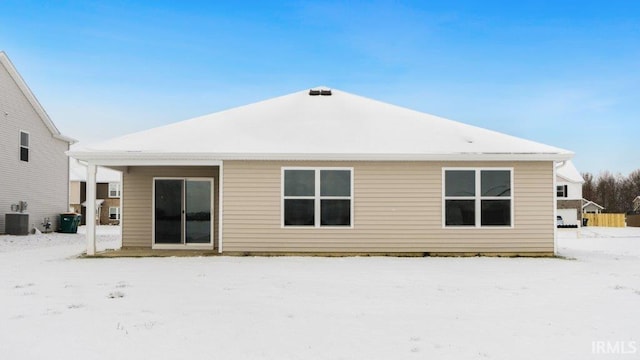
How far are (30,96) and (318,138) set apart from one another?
15.3m

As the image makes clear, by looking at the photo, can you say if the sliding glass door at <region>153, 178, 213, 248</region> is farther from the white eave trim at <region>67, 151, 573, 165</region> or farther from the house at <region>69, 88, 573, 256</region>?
the white eave trim at <region>67, 151, 573, 165</region>

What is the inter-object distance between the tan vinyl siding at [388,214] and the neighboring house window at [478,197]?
0.17 m

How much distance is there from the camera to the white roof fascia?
21.7m

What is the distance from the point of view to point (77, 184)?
137ft

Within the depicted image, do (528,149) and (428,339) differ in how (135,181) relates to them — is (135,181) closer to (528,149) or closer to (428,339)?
(528,149)

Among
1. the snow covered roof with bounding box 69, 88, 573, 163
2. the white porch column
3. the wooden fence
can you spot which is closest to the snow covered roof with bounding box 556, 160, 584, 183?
the wooden fence

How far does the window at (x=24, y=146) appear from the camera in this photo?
74.8 feet

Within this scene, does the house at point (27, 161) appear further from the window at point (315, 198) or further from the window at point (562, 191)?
the window at point (562, 191)

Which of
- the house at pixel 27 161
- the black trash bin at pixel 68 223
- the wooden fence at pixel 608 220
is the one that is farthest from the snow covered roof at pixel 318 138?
the wooden fence at pixel 608 220

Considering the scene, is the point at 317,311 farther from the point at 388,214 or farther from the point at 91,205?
the point at 91,205

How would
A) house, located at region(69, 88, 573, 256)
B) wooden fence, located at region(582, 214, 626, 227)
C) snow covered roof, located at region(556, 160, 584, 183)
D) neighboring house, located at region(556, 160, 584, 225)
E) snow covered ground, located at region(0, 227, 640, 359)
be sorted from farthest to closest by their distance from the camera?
wooden fence, located at region(582, 214, 626, 227) → snow covered roof, located at region(556, 160, 584, 183) → neighboring house, located at region(556, 160, 584, 225) → house, located at region(69, 88, 573, 256) → snow covered ground, located at region(0, 227, 640, 359)

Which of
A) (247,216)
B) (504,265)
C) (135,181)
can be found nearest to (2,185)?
(135,181)

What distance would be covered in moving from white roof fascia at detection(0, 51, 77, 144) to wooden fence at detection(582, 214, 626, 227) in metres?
40.2

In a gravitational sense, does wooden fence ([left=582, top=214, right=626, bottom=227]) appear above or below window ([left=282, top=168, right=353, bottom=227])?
below
